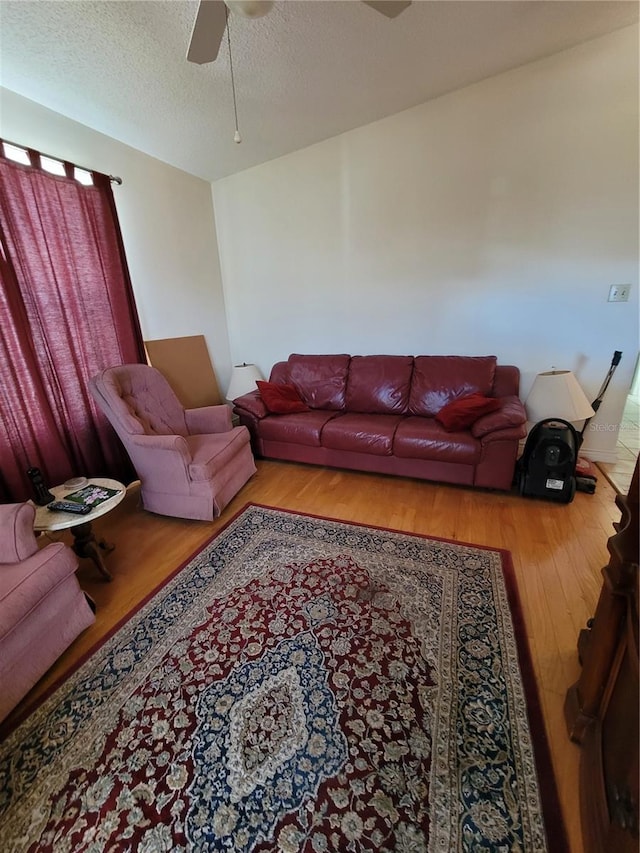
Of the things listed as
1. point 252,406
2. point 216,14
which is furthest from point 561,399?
point 216,14

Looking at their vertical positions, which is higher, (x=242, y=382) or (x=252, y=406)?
(x=242, y=382)

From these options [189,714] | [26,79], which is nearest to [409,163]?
[26,79]

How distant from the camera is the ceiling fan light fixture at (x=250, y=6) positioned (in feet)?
3.92

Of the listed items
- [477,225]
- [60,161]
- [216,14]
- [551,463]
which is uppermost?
[216,14]

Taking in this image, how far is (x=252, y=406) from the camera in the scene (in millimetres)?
3135

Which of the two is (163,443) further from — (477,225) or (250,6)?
(477,225)

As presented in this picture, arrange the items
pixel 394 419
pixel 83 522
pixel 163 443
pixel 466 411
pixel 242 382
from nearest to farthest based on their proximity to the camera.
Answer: pixel 83 522
pixel 163 443
pixel 466 411
pixel 394 419
pixel 242 382

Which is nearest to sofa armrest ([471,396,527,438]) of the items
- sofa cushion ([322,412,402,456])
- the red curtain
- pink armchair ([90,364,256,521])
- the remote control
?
sofa cushion ([322,412,402,456])

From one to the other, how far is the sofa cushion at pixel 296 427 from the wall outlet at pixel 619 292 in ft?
7.53

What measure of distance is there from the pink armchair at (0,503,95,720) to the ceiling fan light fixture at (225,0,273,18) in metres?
2.06

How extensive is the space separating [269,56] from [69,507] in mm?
2775

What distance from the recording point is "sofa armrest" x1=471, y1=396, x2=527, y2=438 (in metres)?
2.35

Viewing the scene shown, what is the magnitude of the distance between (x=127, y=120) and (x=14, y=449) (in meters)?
2.39

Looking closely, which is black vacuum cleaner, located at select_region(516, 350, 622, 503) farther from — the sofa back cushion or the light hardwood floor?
the sofa back cushion
